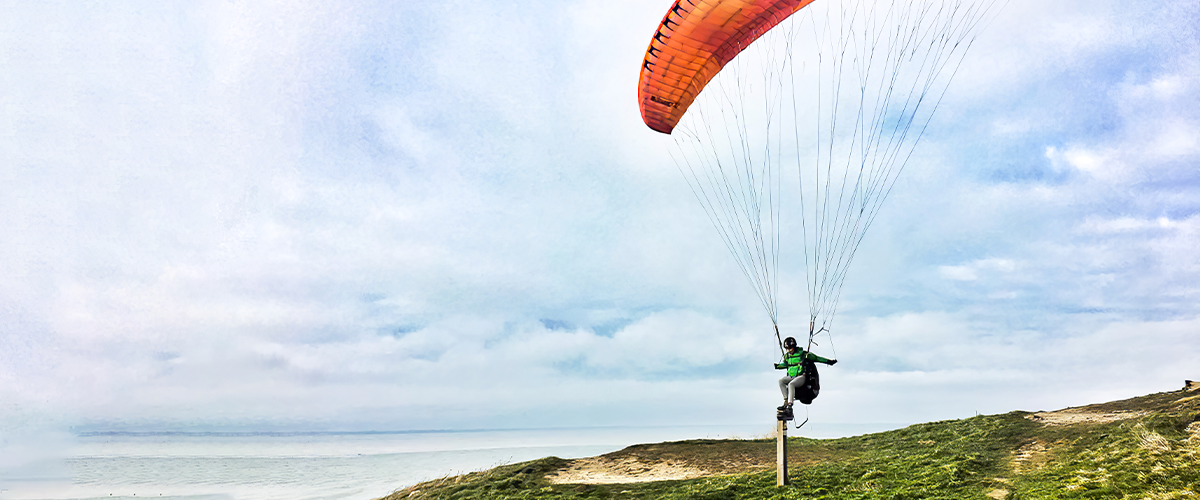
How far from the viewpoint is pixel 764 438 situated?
20.2 m

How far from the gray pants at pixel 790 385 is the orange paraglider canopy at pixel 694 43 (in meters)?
7.71

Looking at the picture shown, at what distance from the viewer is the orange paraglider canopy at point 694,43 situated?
1277 cm

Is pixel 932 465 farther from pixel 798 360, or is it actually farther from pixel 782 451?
pixel 798 360

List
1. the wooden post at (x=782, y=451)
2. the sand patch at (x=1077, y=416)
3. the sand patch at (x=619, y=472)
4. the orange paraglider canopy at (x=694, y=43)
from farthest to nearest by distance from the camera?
the sand patch at (x=619, y=472) → the sand patch at (x=1077, y=416) → the orange paraglider canopy at (x=694, y=43) → the wooden post at (x=782, y=451)

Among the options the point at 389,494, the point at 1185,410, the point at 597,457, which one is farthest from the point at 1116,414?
the point at 389,494

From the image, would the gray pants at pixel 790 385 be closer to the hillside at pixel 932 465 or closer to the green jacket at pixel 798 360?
the green jacket at pixel 798 360

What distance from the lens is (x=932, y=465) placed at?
482 inches

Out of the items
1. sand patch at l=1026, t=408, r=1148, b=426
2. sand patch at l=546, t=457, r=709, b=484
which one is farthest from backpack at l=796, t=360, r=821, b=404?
sand patch at l=1026, t=408, r=1148, b=426

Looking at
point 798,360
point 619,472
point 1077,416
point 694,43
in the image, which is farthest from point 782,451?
point 1077,416

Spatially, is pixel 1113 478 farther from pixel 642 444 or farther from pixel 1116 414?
pixel 642 444

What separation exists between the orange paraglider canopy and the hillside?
9595mm

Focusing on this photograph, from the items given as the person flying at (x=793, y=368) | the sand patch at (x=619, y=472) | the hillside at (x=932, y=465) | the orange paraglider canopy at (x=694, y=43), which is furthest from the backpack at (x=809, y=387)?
the orange paraglider canopy at (x=694, y=43)

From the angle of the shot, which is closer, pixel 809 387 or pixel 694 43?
pixel 809 387

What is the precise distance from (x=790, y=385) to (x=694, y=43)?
8.05 meters
